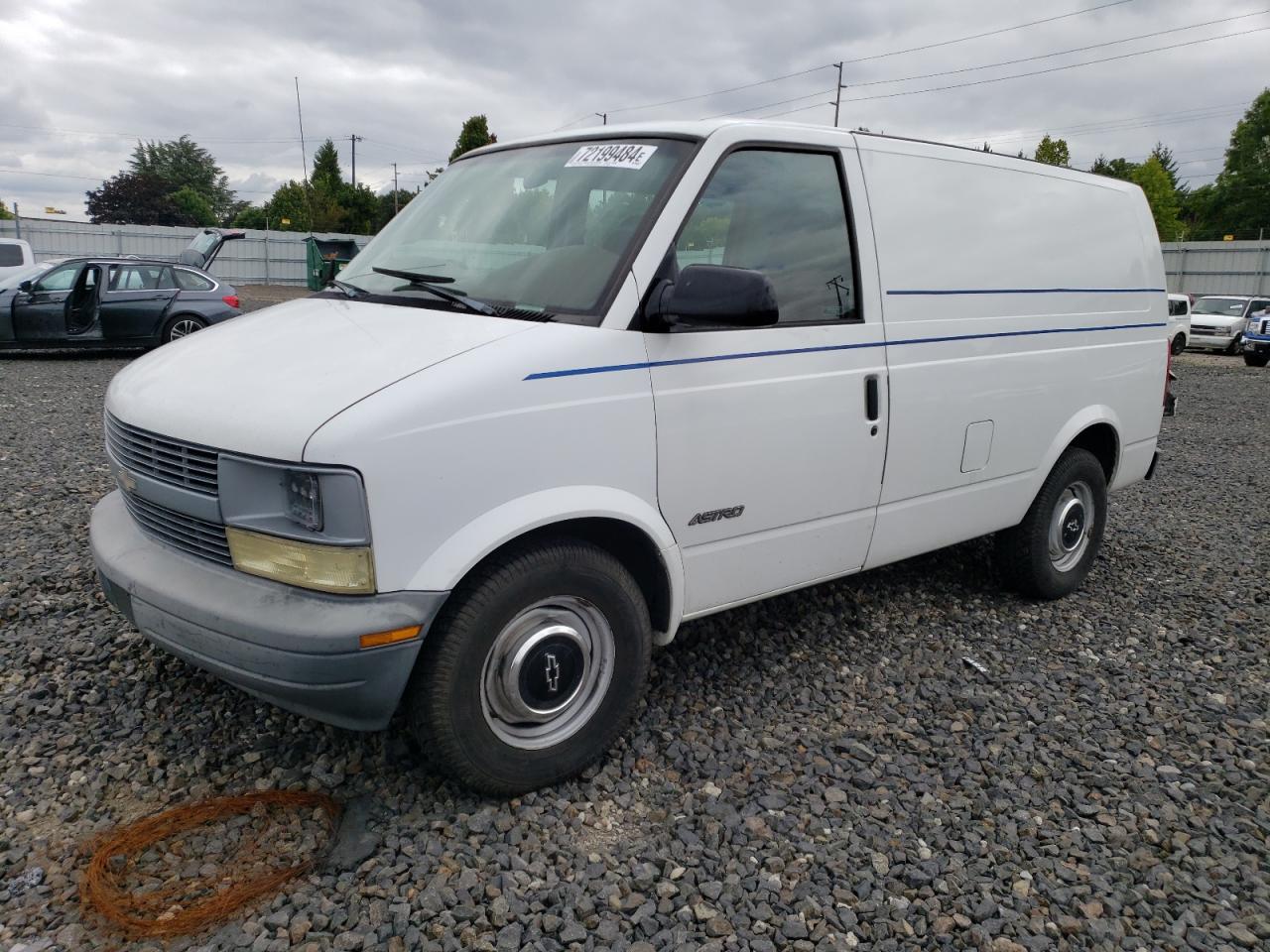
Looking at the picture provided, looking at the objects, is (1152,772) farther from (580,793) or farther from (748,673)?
(580,793)

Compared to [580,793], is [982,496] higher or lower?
higher

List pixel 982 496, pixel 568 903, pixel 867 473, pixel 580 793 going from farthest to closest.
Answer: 1. pixel 982 496
2. pixel 867 473
3. pixel 580 793
4. pixel 568 903

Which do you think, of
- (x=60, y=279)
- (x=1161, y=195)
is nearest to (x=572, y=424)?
(x=60, y=279)

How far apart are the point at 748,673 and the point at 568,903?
5.31 feet

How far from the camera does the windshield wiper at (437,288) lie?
3.08m

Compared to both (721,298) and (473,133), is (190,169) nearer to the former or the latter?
(473,133)

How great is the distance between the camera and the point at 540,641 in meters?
2.93

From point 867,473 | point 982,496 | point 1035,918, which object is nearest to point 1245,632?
point 982,496

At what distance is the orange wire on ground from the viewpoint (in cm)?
247

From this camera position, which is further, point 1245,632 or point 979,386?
point 1245,632

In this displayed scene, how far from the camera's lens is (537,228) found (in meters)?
3.40

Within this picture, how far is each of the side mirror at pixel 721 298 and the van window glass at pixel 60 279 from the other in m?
13.9

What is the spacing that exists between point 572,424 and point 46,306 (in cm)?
1385

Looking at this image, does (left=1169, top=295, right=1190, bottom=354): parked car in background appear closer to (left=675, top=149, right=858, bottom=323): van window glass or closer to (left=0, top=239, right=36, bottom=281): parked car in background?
(left=675, top=149, right=858, bottom=323): van window glass
